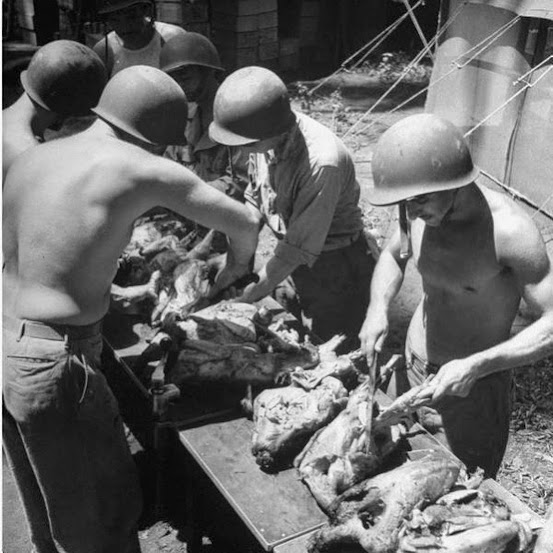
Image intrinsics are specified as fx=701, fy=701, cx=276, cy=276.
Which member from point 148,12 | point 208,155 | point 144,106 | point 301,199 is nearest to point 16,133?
point 144,106

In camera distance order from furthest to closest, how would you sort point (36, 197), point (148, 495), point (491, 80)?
point (491, 80)
point (148, 495)
point (36, 197)

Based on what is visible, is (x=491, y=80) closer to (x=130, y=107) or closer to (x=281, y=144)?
(x=281, y=144)

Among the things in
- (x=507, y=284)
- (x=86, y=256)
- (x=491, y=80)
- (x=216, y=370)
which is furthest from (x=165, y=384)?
(x=491, y=80)

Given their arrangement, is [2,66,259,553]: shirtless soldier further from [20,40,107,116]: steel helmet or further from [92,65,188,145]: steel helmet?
[20,40,107,116]: steel helmet

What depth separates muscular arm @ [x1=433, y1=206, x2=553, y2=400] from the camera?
130 inches

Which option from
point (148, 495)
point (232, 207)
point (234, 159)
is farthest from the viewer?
point (234, 159)

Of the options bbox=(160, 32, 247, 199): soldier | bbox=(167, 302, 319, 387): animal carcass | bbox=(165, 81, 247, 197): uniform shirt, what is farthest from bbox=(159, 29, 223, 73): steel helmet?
bbox=(167, 302, 319, 387): animal carcass

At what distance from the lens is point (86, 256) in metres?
3.42

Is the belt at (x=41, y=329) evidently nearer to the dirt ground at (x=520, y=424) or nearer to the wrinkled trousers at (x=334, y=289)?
the dirt ground at (x=520, y=424)

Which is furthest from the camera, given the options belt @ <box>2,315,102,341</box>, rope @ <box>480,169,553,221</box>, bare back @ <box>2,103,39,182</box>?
rope @ <box>480,169,553,221</box>

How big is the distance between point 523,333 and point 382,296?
97cm

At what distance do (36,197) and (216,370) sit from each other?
1368 millimetres

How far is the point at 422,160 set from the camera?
3254 millimetres

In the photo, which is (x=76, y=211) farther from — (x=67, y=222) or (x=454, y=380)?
(x=454, y=380)
